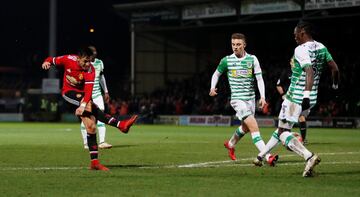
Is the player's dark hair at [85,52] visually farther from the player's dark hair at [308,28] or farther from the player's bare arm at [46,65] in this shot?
the player's dark hair at [308,28]

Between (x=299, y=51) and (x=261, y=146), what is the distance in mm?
2753

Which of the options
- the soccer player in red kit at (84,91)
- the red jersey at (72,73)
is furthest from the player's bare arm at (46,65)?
the red jersey at (72,73)

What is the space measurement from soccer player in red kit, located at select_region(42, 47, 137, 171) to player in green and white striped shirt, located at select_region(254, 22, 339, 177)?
303 cm

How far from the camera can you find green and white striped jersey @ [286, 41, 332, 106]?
35.8 feet

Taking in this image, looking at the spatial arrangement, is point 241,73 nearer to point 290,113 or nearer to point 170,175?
point 290,113

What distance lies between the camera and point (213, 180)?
1027 cm

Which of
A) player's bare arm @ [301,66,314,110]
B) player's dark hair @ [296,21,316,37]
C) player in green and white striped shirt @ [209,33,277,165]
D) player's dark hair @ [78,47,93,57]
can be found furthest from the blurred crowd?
player's bare arm @ [301,66,314,110]

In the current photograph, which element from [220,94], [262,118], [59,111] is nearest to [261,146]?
[262,118]

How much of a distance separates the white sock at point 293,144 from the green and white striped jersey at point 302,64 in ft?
1.90

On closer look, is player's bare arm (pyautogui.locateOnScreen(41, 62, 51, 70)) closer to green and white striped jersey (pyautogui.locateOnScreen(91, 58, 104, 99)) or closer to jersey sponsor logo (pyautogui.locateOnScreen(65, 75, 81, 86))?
jersey sponsor logo (pyautogui.locateOnScreen(65, 75, 81, 86))

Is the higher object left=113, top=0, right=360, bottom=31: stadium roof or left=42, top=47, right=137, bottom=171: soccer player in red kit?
left=113, top=0, right=360, bottom=31: stadium roof

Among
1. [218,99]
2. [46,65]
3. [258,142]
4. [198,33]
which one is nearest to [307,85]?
[258,142]

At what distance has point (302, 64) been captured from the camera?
426 inches

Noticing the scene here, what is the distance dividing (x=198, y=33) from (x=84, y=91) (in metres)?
41.2
